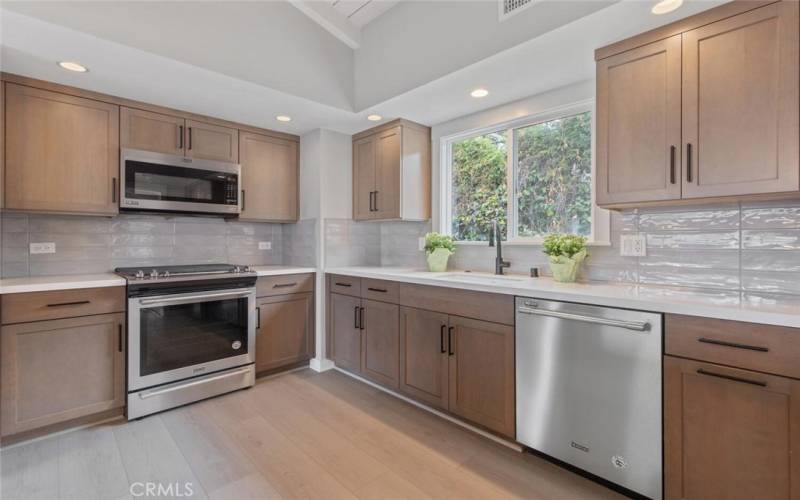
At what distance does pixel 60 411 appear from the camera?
88.1 inches

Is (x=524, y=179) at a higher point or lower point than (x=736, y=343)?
higher

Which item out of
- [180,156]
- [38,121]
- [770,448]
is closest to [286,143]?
[180,156]

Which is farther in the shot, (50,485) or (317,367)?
(317,367)

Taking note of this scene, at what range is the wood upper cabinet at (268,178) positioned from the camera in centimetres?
337

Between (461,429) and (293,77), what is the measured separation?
2.63m

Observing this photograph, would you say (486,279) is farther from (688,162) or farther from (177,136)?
(177,136)

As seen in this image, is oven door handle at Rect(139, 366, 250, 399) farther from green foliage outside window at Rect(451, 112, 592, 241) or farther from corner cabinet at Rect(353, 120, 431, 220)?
green foliage outside window at Rect(451, 112, 592, 241)

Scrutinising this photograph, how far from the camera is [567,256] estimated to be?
2.29 meters

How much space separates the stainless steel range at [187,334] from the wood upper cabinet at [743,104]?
2937 mm

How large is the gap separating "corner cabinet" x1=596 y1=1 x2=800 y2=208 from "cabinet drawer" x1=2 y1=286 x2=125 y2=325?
3.01 metres

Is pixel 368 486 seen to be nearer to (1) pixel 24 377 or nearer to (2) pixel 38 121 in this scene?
(1) pixel 24 377

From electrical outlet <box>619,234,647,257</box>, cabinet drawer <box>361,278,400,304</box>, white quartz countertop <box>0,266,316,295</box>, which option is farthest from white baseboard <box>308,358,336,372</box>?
electrical outlet <box>619,234,647,257</box>

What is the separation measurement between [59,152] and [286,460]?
2.46 m

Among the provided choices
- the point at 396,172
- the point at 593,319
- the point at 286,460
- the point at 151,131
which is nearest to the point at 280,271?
the point at 396,172
